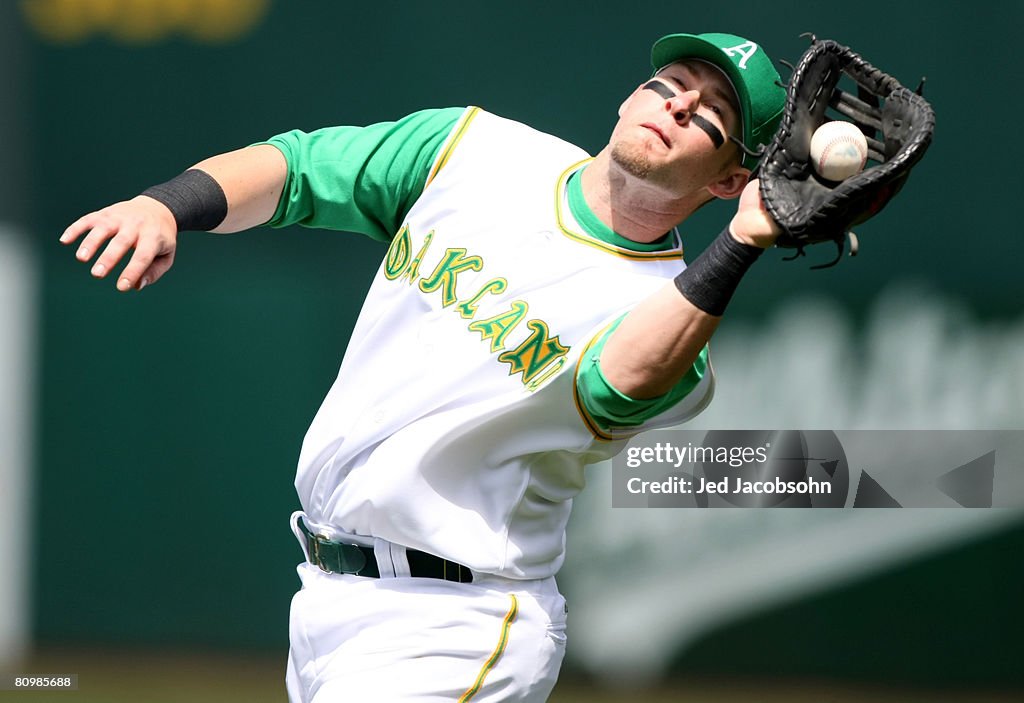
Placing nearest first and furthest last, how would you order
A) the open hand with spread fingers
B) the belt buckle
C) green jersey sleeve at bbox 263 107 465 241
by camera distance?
the open hand with spread fingers < the belt buckle < green jersey sleeve at bbox 263 107 465 241

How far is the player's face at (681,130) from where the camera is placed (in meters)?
2.10

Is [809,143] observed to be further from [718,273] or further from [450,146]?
[450,146]

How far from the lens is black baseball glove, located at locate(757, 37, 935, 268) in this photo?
1.74m

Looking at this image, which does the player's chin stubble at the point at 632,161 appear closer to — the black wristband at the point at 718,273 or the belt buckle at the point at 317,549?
the black wristband at the point at 718,273

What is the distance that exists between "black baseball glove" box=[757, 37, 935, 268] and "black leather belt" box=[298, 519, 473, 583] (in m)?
0.76

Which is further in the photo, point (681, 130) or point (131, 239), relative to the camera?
point (681, 130)

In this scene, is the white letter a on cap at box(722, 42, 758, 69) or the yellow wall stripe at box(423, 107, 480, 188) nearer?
the white letter a on cap at box(722, 42, 758, 69)

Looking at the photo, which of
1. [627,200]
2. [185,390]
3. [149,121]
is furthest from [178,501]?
[627,200]

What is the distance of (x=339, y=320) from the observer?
4.52 meters

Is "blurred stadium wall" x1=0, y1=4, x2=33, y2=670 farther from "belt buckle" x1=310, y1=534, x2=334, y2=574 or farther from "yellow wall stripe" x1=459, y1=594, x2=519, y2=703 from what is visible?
"yellow wall stripe" x1=459, y1=594, x2=519, y2=703

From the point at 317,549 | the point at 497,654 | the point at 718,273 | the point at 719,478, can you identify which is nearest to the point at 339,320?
the point at 719,478

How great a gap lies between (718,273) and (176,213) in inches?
35.1

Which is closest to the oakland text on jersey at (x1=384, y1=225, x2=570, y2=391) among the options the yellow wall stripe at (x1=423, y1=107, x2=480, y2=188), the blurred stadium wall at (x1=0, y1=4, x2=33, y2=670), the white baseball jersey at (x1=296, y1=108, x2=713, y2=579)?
the white baseball jersey at (x1=296, y1=108, x2=713, y2=579)

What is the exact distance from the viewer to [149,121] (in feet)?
15.1
